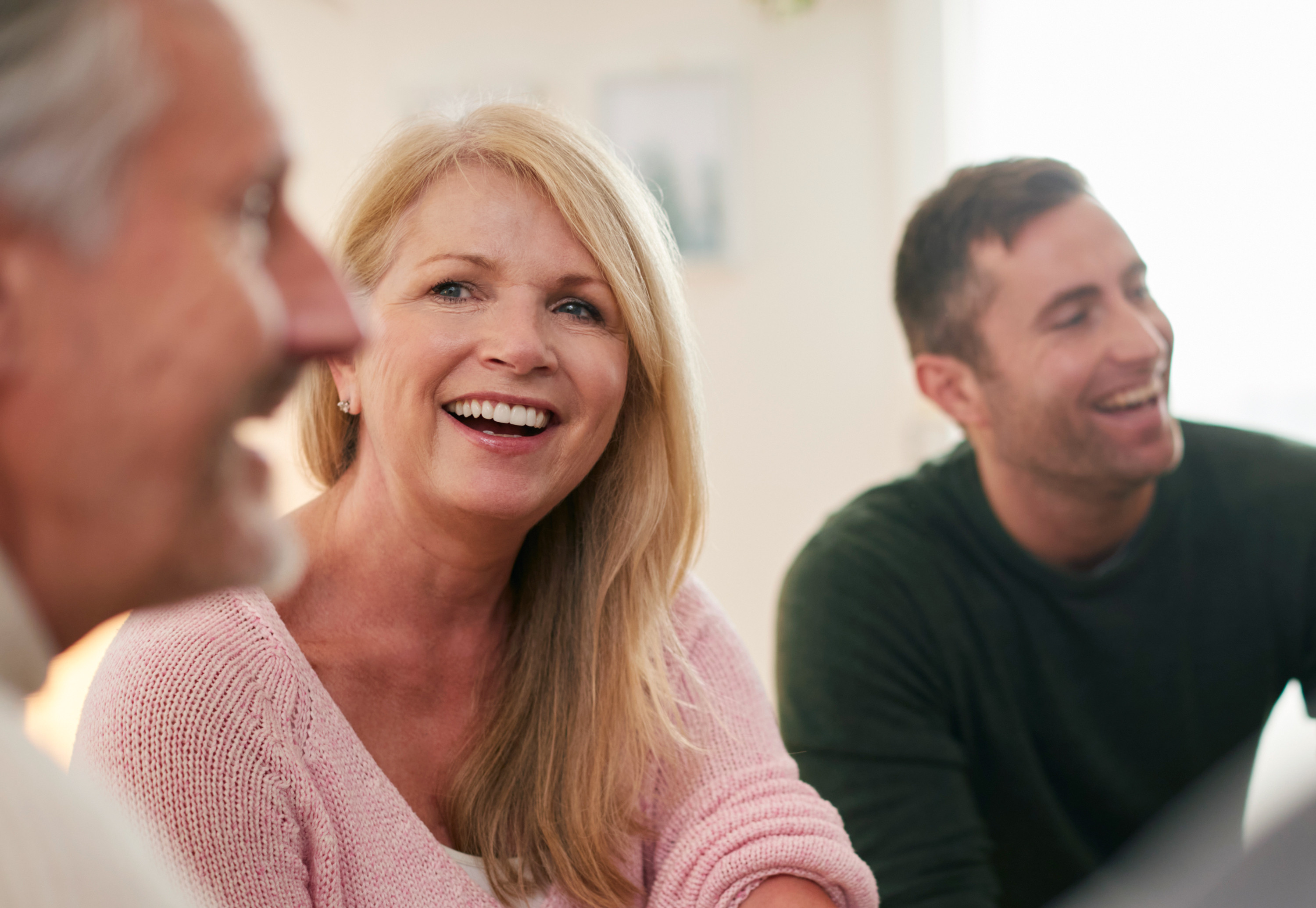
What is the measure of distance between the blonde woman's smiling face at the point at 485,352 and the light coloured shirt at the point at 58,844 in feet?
2.10

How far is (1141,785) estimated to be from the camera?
1.41 meters

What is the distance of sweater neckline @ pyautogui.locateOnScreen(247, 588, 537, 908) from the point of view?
0.93 m

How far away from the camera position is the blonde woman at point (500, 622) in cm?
94

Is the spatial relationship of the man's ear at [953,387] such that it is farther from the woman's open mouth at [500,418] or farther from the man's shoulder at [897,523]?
the woman's open mouth at [500,418]

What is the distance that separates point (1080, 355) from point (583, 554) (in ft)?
2.43

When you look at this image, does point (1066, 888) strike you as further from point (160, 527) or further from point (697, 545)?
point (160, 527)

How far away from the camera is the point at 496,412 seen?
3.28ft

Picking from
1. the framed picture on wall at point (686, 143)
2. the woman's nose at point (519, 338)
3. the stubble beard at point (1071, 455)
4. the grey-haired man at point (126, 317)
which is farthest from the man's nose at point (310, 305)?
the framed picture on wall at point (686, 143)


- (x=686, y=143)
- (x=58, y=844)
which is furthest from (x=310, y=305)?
(x=686, y=143)

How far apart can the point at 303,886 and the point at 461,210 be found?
0.60 m

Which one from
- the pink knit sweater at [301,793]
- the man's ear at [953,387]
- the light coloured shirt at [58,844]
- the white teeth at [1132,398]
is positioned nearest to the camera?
the light coloured shirt at [58,844]

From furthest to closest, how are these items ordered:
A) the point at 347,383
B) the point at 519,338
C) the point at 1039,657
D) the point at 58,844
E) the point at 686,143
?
the point at 686,143 → the point at 1039,657 → the point at 347,383 → the point at 519,338 → the point at 58,844

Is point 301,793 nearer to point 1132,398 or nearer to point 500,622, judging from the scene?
point 500,622

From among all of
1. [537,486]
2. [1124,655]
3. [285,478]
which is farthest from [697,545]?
[285,478]
